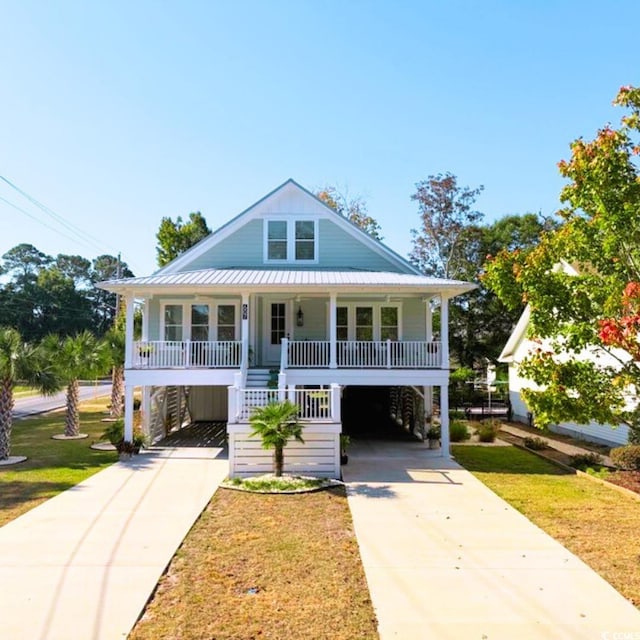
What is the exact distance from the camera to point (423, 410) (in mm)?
16734

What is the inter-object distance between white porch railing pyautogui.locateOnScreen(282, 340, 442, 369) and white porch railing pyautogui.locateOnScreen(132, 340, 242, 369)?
6.30 ft

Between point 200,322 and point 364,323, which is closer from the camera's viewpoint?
point 200,322

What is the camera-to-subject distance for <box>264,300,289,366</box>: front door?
17.6 meters

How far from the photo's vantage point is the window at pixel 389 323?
Result: 17.5m

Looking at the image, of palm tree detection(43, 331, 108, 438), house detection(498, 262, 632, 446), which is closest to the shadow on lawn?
house detection(498, 262, 632, 446)

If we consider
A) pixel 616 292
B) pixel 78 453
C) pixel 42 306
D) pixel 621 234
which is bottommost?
pixel 78 453

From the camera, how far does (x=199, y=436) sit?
1736 cm

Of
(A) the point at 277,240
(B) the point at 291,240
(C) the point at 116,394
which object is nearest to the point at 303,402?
(B) the point at 291,240

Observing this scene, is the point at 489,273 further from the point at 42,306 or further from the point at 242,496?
the point at 42,306

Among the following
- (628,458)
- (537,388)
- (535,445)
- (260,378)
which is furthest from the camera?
(537,388)

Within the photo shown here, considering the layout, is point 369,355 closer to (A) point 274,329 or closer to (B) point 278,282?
(A) point 274,329

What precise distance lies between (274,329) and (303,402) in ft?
18.8

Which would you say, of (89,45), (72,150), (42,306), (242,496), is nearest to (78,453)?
(242,496)

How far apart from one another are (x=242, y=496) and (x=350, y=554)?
3.64 meters
